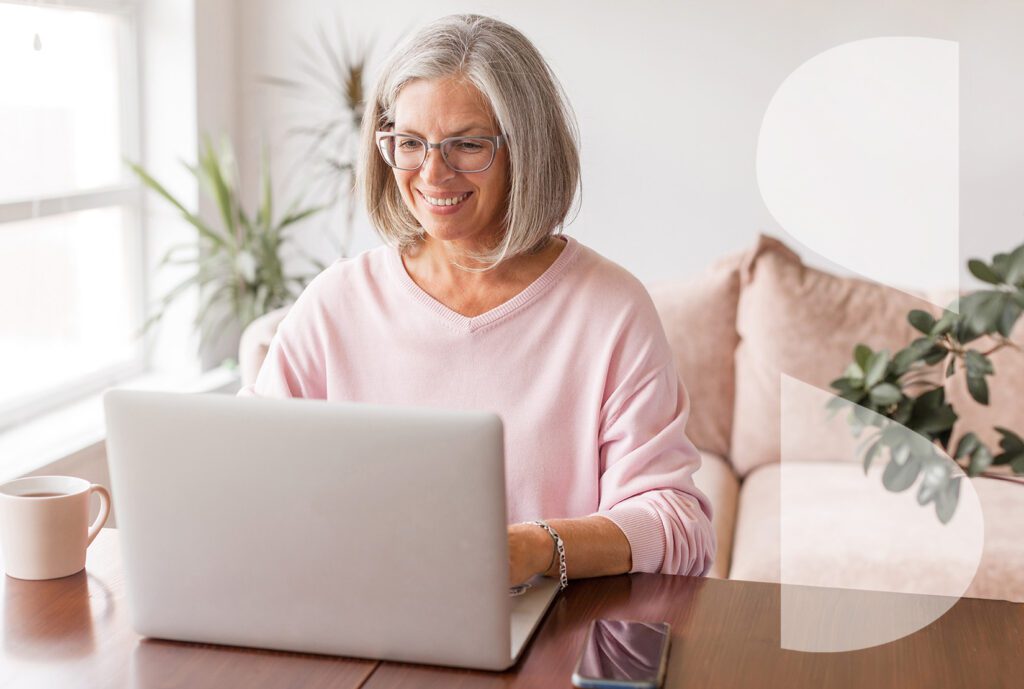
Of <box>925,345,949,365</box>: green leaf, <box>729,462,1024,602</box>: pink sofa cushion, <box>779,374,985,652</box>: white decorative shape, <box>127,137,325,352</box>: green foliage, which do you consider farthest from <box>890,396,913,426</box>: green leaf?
<box>127,137,325,352</box>: green foliage

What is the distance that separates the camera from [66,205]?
10.0 feet

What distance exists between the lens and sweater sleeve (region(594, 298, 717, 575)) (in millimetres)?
1333

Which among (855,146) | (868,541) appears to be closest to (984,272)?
(868,541)

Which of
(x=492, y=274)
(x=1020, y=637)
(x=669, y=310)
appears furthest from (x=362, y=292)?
(x=669, y=310)

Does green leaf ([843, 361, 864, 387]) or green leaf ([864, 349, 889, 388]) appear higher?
green leaf ([864, 349, 889, 388])

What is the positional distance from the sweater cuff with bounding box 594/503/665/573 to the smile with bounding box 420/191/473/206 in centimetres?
47

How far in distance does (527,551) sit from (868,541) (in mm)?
1574

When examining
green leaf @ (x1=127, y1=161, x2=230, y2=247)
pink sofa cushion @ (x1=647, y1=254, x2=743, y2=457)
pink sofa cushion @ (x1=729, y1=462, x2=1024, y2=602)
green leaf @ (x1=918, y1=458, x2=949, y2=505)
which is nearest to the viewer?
green leaf @ (x1=918, y1=458, x2=949, y2=505)

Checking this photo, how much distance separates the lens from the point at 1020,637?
1.12 meters

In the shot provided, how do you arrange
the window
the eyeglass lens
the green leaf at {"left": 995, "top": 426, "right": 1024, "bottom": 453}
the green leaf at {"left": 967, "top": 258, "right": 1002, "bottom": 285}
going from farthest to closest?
1. the window
2. the eyeglass lens
3. the green leaf at {"left": 995, "top": 426, "right": 1024, "bottom": 453}
4. the green leaf at {"left": 967, "top": 258, "right": 1002, "bottom": 285}

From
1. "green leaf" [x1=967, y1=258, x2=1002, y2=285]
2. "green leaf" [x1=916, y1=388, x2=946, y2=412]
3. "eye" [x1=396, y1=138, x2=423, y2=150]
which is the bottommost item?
"green leaf" [x1=916, y1=388, x2=946, y2=412]

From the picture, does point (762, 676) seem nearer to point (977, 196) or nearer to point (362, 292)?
point (362, 292)

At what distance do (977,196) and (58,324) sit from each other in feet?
8.41

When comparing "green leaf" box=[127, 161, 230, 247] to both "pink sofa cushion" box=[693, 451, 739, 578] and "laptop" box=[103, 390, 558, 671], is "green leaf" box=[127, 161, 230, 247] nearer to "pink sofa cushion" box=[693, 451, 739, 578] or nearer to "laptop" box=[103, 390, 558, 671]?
"pink sofa cushion" box=[693, 451, 739, 578]
